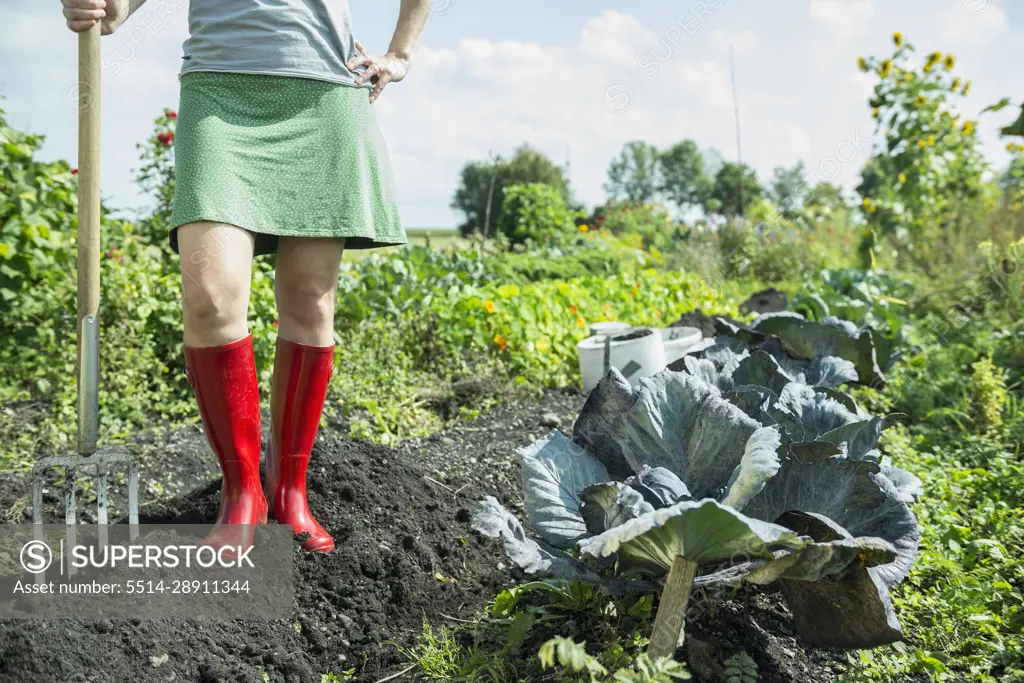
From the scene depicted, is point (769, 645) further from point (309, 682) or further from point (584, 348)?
point (584, 348)

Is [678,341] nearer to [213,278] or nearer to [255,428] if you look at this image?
[255,428]

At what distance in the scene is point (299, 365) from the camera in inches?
88.4

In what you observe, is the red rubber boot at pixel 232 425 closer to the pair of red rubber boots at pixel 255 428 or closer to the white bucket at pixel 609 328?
the pair of red rubber boots at pixel 255 428

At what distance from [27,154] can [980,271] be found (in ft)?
20.9

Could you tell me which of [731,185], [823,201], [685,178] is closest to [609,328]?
[823,201]

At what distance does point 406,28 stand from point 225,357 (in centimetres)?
108

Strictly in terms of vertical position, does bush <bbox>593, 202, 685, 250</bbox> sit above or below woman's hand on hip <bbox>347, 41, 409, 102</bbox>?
below

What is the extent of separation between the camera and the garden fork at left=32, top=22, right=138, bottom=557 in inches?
77.3

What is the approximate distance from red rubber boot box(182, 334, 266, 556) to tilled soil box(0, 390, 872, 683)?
18 centimetres

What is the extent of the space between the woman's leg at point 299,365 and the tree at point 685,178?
93.2ft

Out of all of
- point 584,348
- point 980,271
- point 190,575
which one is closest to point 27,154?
point 584,348

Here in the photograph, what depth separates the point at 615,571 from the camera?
61.7 inches

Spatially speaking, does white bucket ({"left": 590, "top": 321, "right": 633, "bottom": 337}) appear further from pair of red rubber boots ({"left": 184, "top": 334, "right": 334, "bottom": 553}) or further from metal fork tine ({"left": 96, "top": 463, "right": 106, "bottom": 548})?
metal fork tine ({"left": 96, "top": 463, "right": 106, "bottom": 548})

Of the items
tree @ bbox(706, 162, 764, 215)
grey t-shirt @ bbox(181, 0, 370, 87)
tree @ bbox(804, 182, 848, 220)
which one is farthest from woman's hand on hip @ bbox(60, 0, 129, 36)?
tree @ bbox(706, 162, 764, 215)
